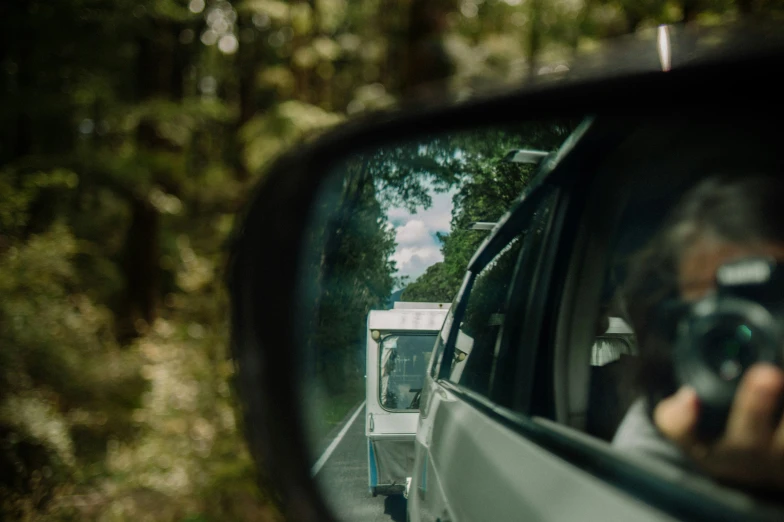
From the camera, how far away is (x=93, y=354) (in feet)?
38.5

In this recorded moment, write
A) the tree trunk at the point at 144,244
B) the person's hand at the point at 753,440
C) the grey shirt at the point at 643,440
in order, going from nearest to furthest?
the person's hand at the point at 753,440
the grey shirt at the point at 643,440
the tree trunk at the point at 144,244

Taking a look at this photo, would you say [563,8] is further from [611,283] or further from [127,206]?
[611,283]

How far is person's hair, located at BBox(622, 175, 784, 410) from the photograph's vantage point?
98 cm

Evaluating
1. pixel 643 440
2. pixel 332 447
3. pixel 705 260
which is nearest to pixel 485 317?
pixel 332 447

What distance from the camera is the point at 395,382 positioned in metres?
1.96

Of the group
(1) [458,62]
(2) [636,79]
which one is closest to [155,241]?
(1) [458,62]

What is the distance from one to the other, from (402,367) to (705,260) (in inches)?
38.9

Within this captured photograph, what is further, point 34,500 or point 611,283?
point 34,500

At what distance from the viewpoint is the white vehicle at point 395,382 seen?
Result: 1814 mm

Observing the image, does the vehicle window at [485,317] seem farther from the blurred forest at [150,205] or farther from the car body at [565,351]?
the blurred forest at [150,205]

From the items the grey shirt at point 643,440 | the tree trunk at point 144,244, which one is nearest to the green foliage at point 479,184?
the grey shirt at point 643,440

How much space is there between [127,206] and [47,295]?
4608 millimetres

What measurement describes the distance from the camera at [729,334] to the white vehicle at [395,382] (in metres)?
0.87

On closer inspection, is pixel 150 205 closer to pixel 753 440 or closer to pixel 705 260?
pixel 705 260
